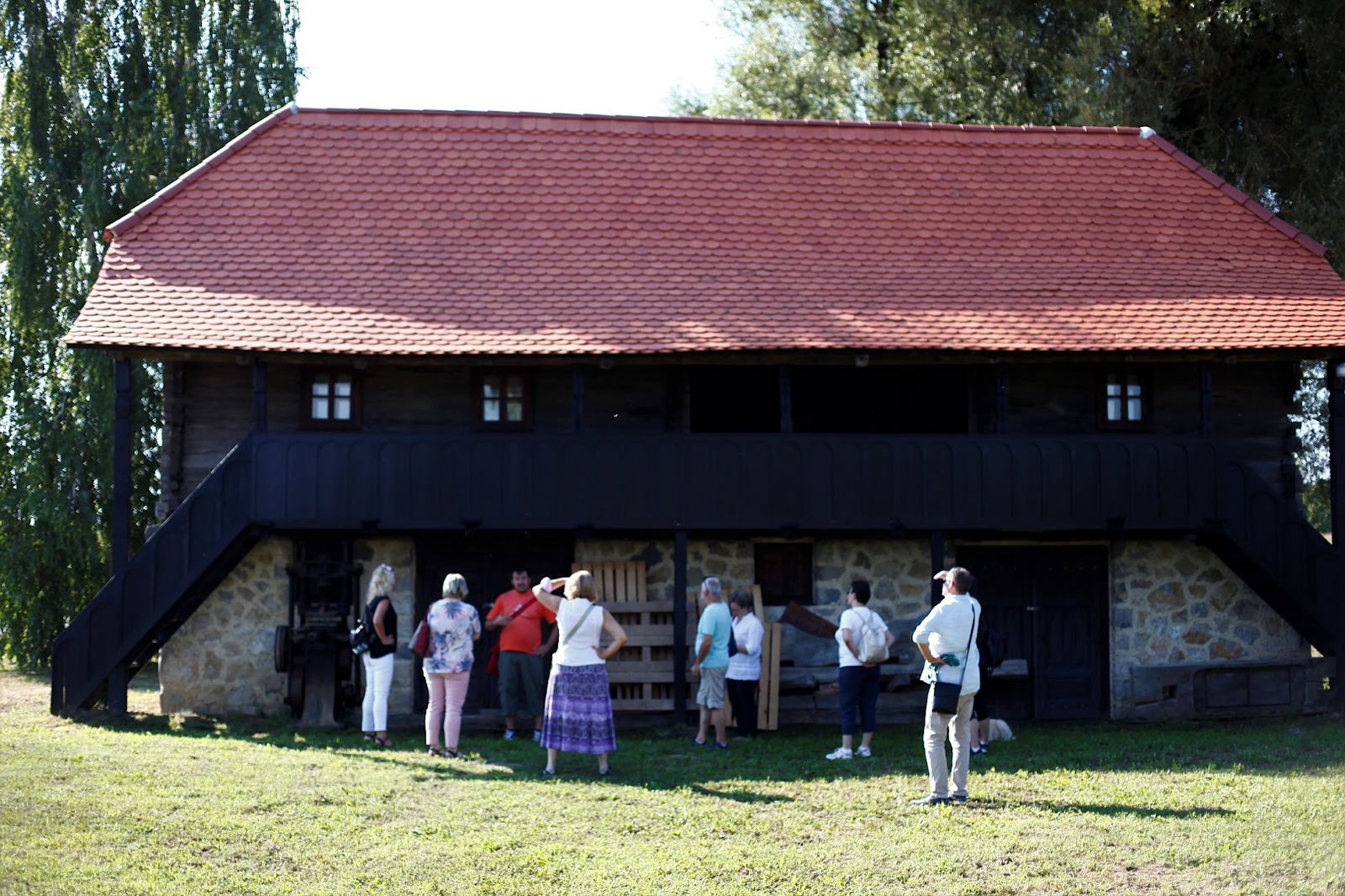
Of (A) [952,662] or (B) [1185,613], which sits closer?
(A) [952,662]

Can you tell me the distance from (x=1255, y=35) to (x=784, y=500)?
537 inches

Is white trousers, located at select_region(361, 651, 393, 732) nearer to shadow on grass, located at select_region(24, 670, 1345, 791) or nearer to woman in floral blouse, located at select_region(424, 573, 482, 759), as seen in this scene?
shadow on grass, located at select_region(24, 670, 1345, 791)

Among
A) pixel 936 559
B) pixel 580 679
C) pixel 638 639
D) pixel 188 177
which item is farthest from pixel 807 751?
pixel 188 177

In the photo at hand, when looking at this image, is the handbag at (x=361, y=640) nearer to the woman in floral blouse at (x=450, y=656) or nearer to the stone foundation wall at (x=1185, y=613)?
the woman in floral blouse at (x=450, y=656)

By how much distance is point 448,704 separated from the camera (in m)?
15.1

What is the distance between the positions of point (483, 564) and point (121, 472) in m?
4.20

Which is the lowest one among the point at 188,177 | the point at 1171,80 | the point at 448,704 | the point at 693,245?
the point at 448,704

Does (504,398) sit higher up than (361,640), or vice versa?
(504,398)

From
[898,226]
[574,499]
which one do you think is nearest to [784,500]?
[574,499]

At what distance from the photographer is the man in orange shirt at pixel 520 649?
16.5m

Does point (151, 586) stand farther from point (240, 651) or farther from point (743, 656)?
point (743, 656)

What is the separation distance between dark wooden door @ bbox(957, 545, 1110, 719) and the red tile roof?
2.86m

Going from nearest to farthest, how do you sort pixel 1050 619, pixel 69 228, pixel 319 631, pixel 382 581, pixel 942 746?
1. pixel 942 746
2. pixel 382 581
3. pixel 319 631
4. pixel 1050 619
5. pixel 69 228

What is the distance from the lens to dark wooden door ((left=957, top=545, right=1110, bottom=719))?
771 inches
